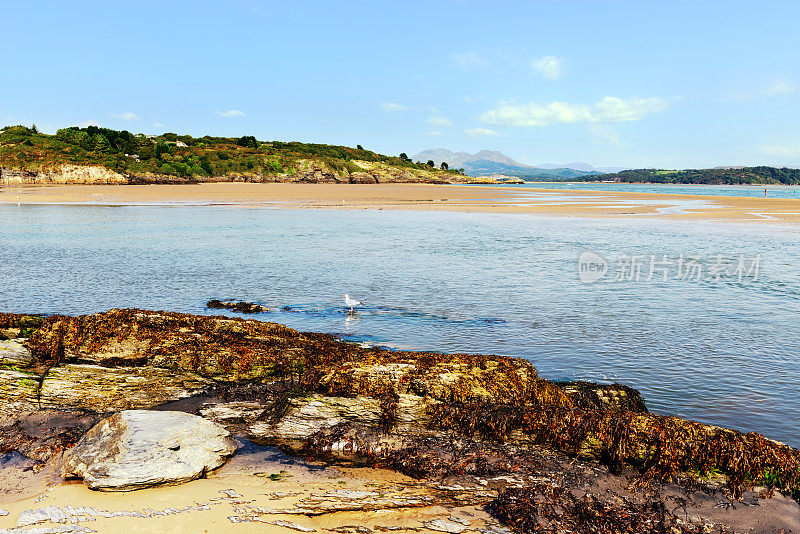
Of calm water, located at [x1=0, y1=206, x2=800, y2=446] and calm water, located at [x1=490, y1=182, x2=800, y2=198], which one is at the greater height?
calm water, located at [x1=490, y1=182, x2=800, y2=198]

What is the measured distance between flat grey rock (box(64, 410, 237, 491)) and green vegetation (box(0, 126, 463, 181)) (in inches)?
3459

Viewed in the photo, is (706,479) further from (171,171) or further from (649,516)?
(171,171)

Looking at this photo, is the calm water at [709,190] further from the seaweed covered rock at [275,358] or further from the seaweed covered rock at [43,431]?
the seaweed covered rock at [43,431]

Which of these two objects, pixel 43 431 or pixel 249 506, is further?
pixel 43 431

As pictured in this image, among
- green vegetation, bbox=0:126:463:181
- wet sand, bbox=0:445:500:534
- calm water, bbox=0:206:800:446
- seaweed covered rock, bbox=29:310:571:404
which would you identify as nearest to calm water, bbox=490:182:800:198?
green vegetation, bbox=0:126:463:181

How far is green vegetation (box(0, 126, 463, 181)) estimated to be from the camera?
81.5 m

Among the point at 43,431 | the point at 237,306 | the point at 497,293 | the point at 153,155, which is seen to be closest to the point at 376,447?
the point at 43,431

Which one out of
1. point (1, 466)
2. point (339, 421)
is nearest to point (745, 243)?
point (339, 421)

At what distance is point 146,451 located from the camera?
4816 millimetres

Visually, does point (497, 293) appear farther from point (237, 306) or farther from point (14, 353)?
point (14, 353)

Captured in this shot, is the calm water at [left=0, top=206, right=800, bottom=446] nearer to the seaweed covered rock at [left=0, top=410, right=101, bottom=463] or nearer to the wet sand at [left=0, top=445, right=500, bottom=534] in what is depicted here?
the wet sand at [left=0, top=445, right=500, bottom=534]

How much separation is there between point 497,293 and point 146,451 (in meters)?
9.66

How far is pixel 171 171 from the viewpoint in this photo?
86.8 meters

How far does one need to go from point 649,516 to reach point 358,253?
15.2m
